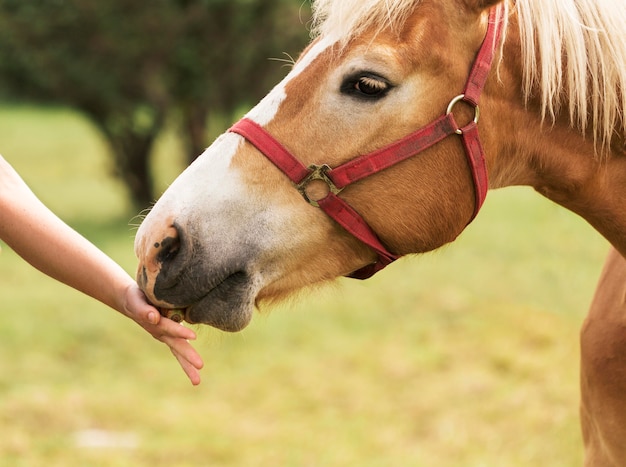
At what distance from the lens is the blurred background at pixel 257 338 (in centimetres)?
491

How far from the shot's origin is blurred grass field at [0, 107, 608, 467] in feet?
15.8

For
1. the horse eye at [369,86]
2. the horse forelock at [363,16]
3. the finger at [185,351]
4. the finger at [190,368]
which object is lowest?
the finger at [190,368]

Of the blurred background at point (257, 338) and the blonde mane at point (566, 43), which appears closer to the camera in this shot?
the blonde mane at point (566, 43)

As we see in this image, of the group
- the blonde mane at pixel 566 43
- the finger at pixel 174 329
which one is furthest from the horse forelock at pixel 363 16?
the finger at pixel 174 329

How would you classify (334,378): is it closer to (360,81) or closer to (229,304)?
(229,304)

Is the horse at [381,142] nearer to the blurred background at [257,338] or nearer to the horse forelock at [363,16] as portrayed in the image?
the horse forelock at [363,16]

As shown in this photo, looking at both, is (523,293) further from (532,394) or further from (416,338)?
(532,394)

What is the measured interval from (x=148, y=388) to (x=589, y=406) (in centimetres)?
373

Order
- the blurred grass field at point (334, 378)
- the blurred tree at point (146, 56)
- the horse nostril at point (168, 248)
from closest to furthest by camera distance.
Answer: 1. the horse nostril at point (168, 248)
2. the blurred grass field at point (334, 378)
3. the blurred tree at point (146, 56)

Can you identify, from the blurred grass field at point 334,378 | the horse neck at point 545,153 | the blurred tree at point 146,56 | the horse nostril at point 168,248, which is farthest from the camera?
the blurred tree at point 146,56

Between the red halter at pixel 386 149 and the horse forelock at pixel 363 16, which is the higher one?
the horse forelock at pixel 363 16

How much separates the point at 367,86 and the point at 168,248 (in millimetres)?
624

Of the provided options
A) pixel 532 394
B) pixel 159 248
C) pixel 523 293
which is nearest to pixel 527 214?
pixel 523 293

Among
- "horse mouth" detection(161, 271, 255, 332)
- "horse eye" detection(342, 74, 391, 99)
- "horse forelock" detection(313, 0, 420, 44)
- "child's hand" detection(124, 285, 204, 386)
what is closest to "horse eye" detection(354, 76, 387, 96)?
"horse eye" detection(342, 74, 391, 99)
